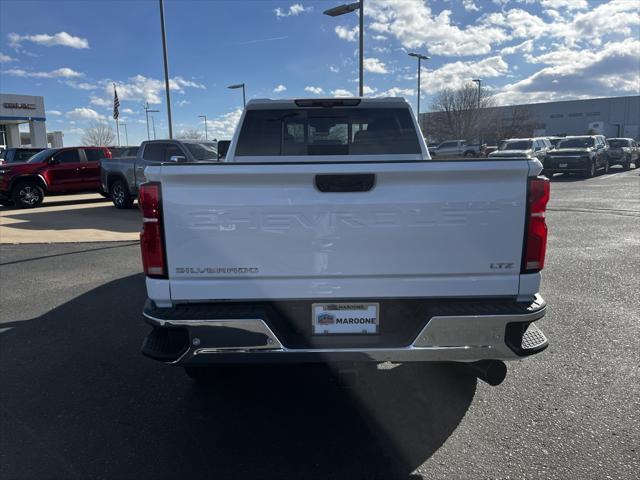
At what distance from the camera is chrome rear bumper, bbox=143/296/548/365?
103 inches

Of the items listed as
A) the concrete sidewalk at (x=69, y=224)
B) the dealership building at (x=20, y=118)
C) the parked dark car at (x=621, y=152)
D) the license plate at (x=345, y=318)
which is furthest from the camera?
the dealership building at (x=20, y=118)

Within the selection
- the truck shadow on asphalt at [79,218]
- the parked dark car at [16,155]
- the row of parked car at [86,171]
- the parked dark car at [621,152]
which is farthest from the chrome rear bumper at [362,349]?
the parked dark car at [621,152]

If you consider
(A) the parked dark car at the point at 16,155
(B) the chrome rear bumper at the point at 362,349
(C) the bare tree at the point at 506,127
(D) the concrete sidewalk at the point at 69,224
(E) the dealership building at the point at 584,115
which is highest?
(E) the dealership building at the point at 584,115

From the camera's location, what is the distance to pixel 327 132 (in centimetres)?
492

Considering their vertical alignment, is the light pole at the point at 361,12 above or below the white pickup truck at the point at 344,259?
above

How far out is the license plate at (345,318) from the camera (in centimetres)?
272

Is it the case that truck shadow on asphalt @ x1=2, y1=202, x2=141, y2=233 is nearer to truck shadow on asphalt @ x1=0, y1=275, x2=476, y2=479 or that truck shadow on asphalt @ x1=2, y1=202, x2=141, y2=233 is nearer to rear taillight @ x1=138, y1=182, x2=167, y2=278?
truck shadow on asphalt @ x1=0, y1=275, x2=476, y2=479

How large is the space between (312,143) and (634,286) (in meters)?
4.40

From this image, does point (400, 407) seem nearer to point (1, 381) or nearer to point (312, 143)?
point (312, 143)

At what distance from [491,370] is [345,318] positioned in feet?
3.66

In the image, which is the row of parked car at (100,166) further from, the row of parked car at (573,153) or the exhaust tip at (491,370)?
the exhaust tip at (491,370)

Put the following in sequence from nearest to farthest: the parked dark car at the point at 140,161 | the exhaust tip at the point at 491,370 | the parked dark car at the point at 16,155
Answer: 1. the exhaust tip at the point at 491,370
2. the parked dark car at the point at 140,161
3. the parked dark car at the point at 16,155

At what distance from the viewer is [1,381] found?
385cm

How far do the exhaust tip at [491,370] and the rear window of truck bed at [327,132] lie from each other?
2.35 m
